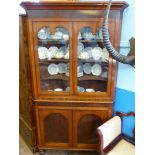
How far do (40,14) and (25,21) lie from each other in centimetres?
22

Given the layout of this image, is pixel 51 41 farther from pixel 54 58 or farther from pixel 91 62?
pixel 91 62

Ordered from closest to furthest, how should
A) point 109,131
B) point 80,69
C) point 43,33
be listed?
point 109,131
point 43,33
point 80,69

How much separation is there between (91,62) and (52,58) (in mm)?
439

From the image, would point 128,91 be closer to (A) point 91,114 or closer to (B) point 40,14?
(A) point 91,114

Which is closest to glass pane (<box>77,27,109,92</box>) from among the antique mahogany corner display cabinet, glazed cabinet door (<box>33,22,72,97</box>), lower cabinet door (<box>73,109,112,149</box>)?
the antique mahogany corner display cabinet

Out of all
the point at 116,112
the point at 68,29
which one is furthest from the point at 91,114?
the point at 68,29

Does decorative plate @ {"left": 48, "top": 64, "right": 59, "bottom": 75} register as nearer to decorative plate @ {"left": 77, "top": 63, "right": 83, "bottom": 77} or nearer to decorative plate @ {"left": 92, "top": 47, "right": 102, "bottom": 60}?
decorative plate @ {"left": 77, "top": 63, "right": 83, "bottom": 77}

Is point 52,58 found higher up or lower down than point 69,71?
higher up

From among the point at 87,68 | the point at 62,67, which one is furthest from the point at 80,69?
the point at 62,67

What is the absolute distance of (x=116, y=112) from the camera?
81.3 inches

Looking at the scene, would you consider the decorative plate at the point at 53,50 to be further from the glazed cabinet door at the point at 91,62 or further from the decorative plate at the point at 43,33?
the glazed cabinet door at the point at 91,62

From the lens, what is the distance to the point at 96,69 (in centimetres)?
216

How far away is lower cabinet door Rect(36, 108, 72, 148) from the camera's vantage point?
86.2 inches
